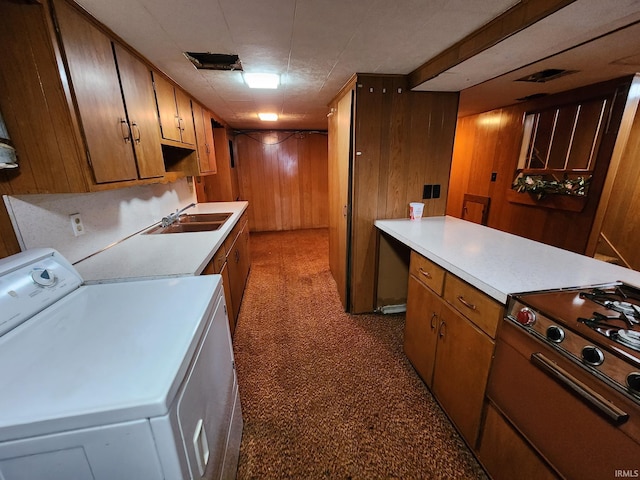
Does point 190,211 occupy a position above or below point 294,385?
above

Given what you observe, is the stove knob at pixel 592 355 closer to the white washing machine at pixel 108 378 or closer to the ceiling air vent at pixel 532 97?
the white washing machine at pixel 108 378

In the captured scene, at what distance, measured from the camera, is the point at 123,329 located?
871 millimetres

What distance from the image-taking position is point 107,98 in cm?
132

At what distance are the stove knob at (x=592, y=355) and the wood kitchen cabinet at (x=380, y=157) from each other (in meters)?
1.71

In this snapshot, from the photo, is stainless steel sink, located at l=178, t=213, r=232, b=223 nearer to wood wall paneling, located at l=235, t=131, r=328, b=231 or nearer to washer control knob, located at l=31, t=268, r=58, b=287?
washer control knob, located at l=31, t=268, r=58, b=287

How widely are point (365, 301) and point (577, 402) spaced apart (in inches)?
72.3

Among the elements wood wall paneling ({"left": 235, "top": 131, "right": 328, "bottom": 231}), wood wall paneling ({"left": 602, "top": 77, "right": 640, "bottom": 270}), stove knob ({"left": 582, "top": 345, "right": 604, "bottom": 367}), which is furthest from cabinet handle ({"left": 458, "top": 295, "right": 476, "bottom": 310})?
wood wall paneling ({"left": 235, "top": 131, "right": 328, "bottom": 231})

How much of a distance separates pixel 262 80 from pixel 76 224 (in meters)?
1.70

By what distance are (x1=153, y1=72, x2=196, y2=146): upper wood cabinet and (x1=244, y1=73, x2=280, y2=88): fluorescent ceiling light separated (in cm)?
62

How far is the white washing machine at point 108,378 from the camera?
0.59m

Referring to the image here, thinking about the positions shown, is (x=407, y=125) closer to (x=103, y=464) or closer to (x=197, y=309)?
(x=197, y=309)

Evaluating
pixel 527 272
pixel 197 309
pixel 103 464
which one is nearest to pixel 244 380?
pixel 197 309

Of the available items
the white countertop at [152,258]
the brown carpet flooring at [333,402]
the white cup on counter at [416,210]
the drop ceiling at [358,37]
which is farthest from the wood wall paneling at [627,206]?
the white countertop at [152,258]

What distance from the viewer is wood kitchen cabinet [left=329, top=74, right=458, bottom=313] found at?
218 cm
